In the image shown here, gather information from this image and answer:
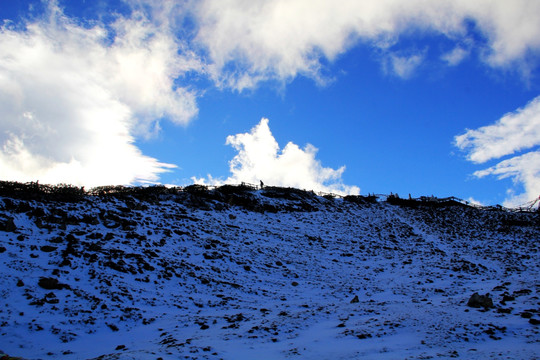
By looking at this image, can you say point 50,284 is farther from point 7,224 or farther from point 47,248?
point 7,224

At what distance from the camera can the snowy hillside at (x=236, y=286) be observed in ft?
25.6

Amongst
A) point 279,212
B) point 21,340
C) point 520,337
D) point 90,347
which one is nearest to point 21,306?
point 21,340

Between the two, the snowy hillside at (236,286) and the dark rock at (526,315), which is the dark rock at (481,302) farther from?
the dark rock at (526,315)

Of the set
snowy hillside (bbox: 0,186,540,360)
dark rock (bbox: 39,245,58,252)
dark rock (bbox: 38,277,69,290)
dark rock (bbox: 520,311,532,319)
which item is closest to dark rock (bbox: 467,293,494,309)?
snowy hillside (bbox: 0,186,540,360)

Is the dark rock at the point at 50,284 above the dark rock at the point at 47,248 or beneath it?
beneath

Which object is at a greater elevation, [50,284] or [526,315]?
[50,284]

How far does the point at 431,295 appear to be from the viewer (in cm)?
1377

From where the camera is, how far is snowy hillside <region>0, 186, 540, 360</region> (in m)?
7.79

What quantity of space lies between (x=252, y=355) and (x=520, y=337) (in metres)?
6.52

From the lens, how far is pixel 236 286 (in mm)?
14820

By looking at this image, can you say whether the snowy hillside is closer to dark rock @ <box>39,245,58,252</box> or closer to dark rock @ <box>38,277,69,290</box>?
dark rock @ <box>38,277,69,290</box>

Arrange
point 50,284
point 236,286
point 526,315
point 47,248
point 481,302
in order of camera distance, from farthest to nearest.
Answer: point 236,286 < point 47,248 < point 50,284 < point 481,302 < point 526,315

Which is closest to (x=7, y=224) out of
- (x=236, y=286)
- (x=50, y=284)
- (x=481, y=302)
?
(x=50, y=284)

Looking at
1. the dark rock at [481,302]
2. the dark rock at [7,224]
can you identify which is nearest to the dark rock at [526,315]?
the dark rock at [481,302]
